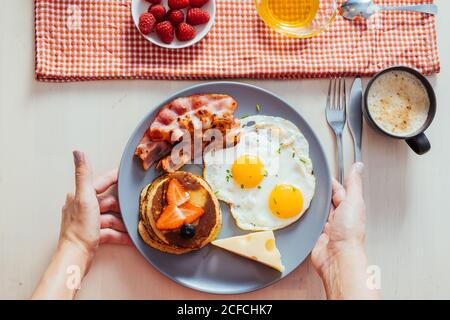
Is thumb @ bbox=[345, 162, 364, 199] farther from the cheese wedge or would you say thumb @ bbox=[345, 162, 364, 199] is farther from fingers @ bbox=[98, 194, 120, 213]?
fingers @ bbox=[98, 194, 120, 213]

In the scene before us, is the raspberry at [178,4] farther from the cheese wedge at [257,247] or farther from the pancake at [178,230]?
the cheese wedge at [257,247]

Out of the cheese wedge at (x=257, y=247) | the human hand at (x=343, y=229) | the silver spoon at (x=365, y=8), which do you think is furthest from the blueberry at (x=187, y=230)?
the silver spoon at (x=365, y=8)

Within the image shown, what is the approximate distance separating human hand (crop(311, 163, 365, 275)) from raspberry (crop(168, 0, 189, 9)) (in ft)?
2.72

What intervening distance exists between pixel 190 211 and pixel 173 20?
682 millimetres

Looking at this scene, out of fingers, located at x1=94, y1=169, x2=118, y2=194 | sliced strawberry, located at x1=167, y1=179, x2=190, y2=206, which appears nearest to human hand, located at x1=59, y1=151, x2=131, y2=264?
fingers, located at x1=94, y1=169, x2=118, y2=194

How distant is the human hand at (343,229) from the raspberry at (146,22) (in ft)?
2.82

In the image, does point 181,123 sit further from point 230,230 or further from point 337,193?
point 337,193

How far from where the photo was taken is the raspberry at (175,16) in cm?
197

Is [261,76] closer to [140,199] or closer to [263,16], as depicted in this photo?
[263,16]

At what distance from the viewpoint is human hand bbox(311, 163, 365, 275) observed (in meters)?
1.92

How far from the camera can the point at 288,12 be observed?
2066 mm

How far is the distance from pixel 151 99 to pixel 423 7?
107cm

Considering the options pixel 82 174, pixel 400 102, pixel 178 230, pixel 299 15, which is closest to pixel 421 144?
pixel 400 102

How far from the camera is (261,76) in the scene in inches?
81.0
